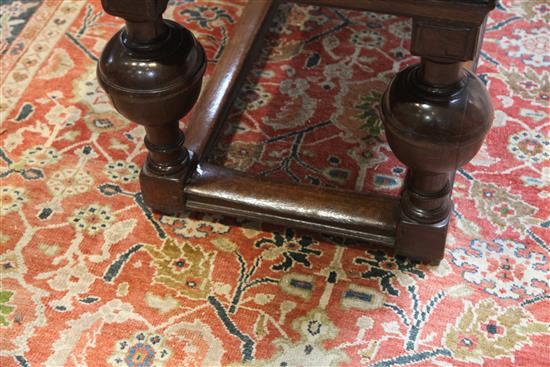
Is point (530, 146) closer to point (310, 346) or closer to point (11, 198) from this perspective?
point (310, 346)

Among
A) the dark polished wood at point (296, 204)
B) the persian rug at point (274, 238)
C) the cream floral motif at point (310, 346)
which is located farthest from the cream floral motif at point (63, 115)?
the cream floral motif at point (310, 346)

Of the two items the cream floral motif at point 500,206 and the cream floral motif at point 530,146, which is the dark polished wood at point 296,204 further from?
the cream floral motif at point 530,146

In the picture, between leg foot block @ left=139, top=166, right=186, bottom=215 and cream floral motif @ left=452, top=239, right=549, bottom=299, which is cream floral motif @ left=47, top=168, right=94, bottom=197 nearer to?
leg foot block @ left=139, top=166, right=186, bottom=215

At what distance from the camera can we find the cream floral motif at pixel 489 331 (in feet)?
4.44

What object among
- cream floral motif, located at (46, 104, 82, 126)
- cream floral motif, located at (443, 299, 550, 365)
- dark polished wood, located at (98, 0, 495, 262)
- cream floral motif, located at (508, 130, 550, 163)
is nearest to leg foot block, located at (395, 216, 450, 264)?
dark polished wood, located at (98, 0, 495, 262)

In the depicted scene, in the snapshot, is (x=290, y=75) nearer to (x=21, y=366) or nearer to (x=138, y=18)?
(x=138, y=18)

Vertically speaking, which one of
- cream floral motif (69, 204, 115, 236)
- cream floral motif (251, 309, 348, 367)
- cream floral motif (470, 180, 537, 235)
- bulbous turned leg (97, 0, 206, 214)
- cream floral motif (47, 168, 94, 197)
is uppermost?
bulbous turned leg (97, 0, 206, 214)

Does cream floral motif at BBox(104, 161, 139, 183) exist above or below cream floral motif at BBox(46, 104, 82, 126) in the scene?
below

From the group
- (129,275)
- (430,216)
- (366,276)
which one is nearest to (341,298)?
(366,276)

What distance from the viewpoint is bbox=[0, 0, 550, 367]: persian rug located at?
1380 millimetres

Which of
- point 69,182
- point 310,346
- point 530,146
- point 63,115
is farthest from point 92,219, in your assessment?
point 530,146

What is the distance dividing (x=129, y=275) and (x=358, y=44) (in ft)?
2.93

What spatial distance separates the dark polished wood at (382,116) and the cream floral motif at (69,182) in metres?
0.17

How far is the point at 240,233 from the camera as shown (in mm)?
1572
